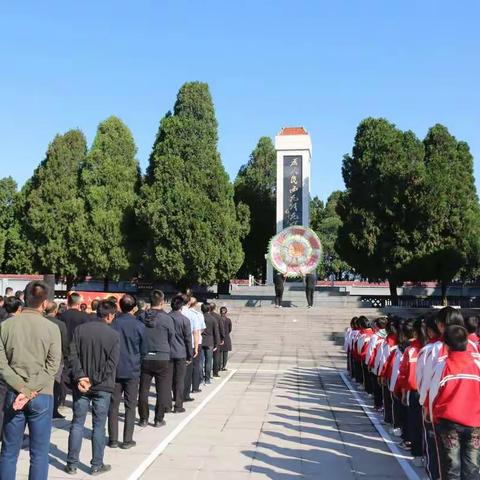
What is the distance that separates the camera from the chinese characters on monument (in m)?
36.8

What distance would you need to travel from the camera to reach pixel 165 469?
19.5 ft

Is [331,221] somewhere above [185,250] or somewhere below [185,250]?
above

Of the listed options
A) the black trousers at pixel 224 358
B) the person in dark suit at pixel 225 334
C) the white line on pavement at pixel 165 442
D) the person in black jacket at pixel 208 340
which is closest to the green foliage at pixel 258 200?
the black trousers at pixel 224 358

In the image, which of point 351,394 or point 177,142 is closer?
point 351,394

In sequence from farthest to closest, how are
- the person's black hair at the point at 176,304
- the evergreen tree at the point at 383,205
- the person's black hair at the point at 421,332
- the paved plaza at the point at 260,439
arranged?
1. the evergreen tree at the point at 383,205
2. the person's black hair at the point at 176,304
3. the person's black hair at the point at 421,332
4. the paved plaza at the point at 260,439

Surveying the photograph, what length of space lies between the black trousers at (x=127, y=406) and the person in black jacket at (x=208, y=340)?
17.8 ft

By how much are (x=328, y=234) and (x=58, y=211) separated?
22.7 m

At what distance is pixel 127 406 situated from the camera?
6.72m

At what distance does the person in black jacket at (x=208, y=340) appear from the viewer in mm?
12195

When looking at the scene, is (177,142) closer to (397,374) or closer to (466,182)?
(466,182)

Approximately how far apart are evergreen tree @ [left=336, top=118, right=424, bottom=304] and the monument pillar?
8.29 ft

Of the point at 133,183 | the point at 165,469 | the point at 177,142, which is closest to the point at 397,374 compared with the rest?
the point at 165,469

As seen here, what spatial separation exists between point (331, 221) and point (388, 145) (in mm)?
15790

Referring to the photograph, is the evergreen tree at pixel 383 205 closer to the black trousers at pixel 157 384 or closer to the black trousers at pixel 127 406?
the black trousers at pixel 157 384
